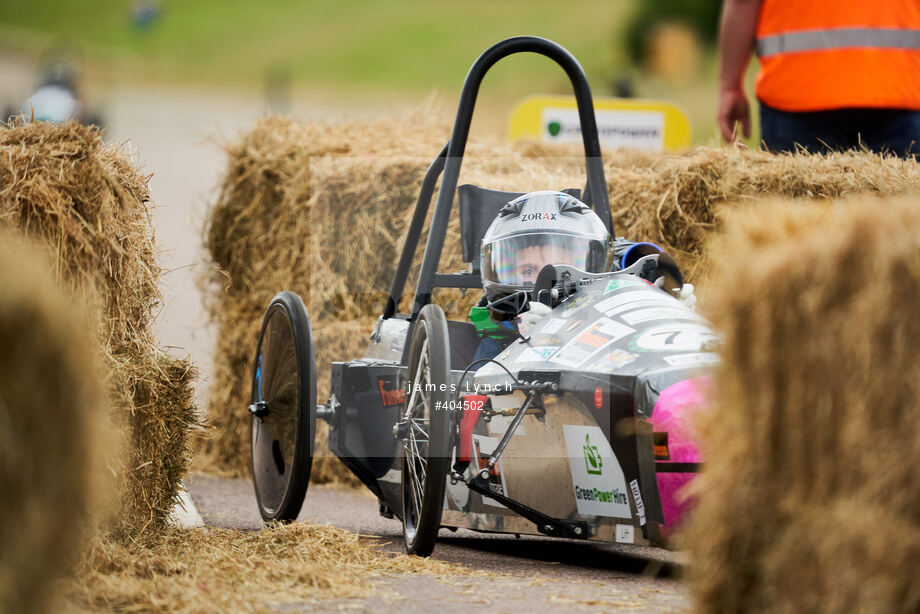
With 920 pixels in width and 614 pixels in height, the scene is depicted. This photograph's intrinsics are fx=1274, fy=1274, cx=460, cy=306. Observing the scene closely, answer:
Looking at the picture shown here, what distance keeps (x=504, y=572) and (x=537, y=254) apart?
57.7 inches

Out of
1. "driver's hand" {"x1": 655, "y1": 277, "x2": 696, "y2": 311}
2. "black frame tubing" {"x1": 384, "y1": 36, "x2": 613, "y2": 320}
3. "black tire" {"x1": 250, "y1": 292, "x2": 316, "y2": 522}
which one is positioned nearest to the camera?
"driver's hand" {"x1": 655, "y1": 277, "x2": 696, "y2": 311}

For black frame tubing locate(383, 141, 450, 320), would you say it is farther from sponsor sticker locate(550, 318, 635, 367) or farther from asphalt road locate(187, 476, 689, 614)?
sponsor sticker locate(550, 318, 635, 367)

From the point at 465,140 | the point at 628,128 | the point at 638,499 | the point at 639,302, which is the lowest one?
the point at 638,499

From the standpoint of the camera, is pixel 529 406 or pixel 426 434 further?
pixel 426 434

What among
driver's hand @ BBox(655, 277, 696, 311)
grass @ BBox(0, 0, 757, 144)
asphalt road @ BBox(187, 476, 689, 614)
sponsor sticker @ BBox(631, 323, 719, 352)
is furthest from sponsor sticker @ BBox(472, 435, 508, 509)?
grass @ BBox(0, 0, 757, 144)

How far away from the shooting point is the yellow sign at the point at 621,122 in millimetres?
12953

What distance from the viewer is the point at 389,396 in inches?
255

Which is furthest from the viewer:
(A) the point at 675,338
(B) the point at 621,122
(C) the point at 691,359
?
(B) the point at 621,122

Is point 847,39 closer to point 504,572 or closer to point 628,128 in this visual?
point 504,572

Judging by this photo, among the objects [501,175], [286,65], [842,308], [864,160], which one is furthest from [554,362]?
[286,65]

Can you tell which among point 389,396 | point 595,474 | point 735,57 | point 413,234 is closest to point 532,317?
point 595,474

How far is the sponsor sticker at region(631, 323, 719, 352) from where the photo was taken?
493cm

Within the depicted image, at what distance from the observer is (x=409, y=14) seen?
→ 84312mm

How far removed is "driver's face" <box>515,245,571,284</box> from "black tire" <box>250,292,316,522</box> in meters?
1.19
